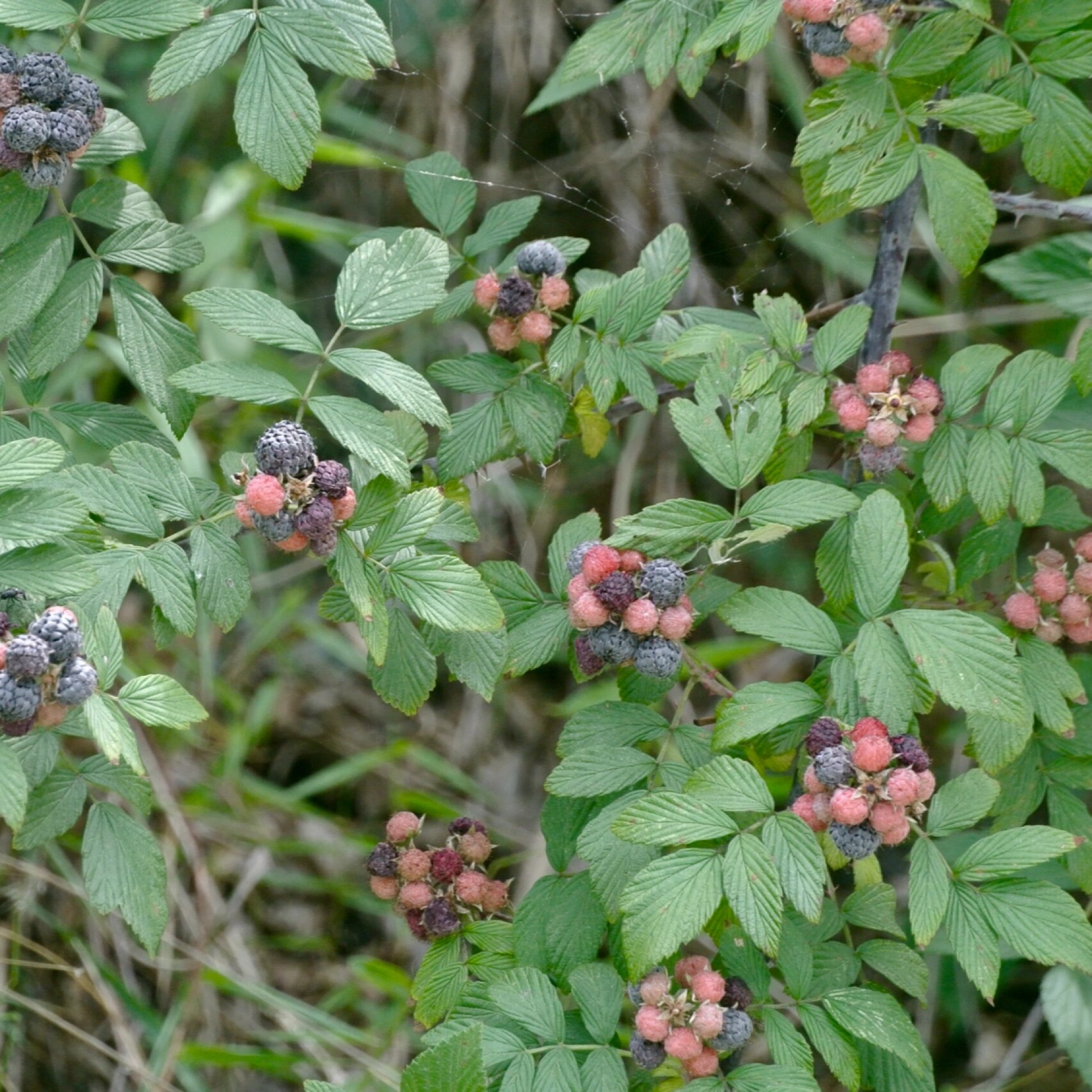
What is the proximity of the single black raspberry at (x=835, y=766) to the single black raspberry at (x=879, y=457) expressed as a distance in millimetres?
333

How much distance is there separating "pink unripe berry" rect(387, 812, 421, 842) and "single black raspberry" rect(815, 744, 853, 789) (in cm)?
51

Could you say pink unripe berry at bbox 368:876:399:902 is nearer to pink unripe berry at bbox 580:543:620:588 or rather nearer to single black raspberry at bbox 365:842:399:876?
single black raspberry at bbox 365:842:399:876

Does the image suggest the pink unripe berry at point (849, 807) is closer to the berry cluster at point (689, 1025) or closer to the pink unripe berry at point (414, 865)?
the berry cluster at point (689, 1025)

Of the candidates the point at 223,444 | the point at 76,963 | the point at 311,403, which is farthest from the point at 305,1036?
the point at 311,403

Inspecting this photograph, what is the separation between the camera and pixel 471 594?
1.08 metres

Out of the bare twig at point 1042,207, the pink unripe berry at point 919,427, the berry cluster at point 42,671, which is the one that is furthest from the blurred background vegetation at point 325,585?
the berry cluster at point 42,671

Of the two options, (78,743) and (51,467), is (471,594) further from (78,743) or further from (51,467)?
(78,743)

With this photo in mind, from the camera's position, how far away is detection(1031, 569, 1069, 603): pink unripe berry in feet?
4.05

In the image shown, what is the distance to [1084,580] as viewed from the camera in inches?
48.3

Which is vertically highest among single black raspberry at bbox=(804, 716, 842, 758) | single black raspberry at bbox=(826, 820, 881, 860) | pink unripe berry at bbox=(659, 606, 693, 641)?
→ pink unripe berry at bbox=(659, 606, 693, 641)

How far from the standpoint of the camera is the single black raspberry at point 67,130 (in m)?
1.12

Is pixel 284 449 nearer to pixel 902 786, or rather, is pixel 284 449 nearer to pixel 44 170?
pixel 44 170

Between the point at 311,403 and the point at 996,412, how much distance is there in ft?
2.20

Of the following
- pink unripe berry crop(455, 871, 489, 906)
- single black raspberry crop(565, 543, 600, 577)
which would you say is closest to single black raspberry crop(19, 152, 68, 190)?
single black raspberry crop(565, 543, 600, 577)
